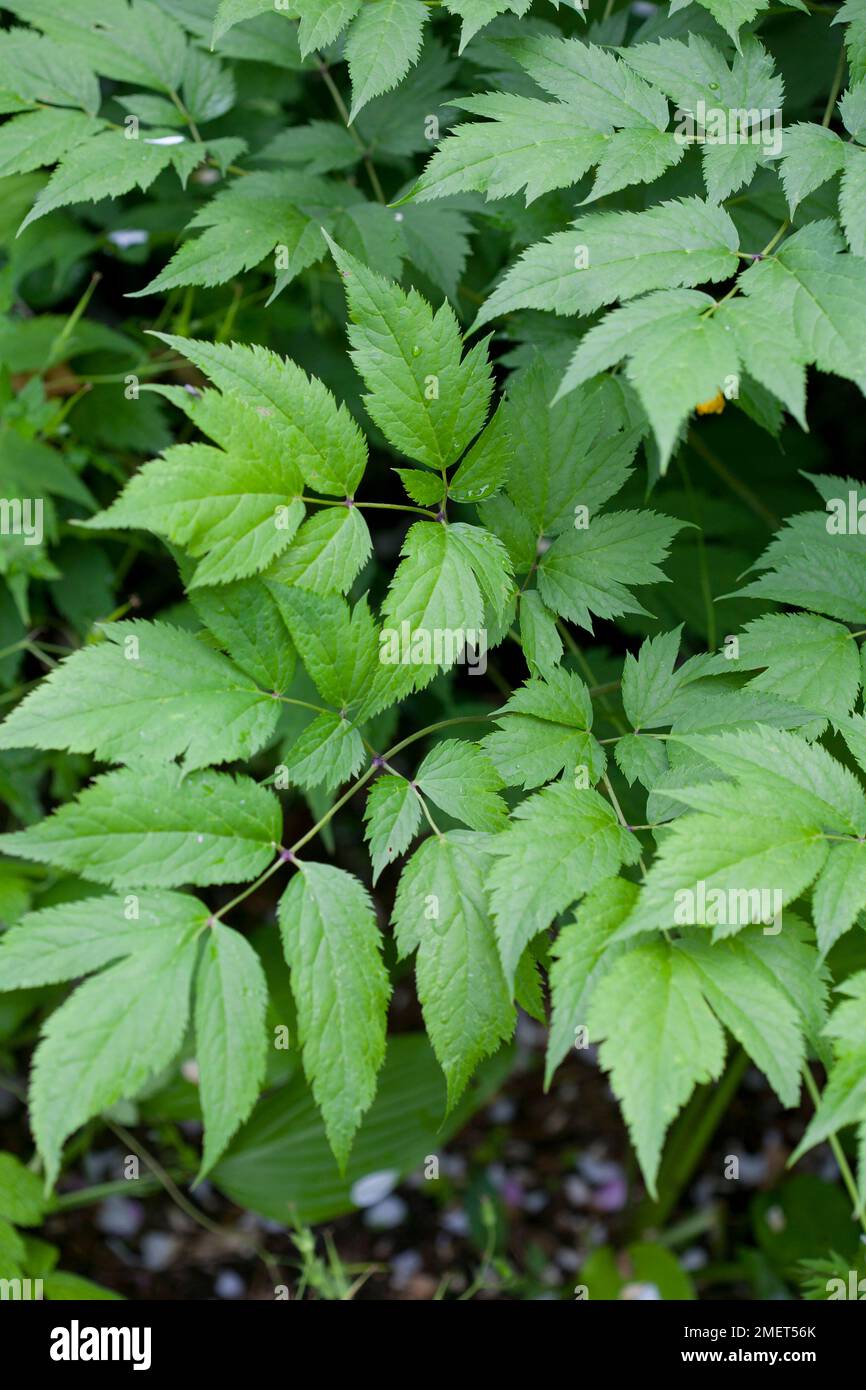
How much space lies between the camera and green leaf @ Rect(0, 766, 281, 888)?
1.19 metres

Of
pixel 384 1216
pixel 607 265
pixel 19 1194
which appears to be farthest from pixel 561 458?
pixel 384 1216

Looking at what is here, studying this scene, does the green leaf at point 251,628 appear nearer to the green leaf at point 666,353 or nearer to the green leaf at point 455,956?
the green leaf at point 455,956

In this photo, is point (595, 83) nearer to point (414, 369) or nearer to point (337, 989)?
point (414, 369)

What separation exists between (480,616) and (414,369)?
1.07 ft

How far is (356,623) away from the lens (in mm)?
1317

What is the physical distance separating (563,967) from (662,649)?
48 centimetres

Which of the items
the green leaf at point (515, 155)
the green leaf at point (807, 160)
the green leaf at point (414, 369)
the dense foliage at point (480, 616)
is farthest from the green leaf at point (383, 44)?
the green leaf at point (807, 160)

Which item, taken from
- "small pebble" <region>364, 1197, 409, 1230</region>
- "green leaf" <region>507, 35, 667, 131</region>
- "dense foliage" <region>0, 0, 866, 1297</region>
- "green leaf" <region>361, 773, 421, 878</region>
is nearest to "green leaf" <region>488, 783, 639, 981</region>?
"dense foliage" <region>0, 0, 866, 1297</region>

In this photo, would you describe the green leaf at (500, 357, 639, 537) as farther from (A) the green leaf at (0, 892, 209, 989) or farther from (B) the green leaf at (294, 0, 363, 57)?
(A) the green leaf at (0, 892, 209, 989)

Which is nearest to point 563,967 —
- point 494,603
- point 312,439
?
point 494,603

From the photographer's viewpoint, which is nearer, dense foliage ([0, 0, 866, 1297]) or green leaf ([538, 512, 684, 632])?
dense foliage ([0, 0, 866, 1297])

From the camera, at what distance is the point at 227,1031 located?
3.80 feet

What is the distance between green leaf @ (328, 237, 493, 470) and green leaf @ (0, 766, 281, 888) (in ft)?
1.61

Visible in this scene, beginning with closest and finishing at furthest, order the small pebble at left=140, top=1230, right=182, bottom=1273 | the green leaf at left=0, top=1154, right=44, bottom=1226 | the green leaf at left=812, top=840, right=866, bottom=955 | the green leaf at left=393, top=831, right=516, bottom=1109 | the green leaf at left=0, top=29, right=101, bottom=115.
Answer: the green leaf at left=812, top=840, right=866, bottom=955
the green leaf at left=393, top=831, right=516, bottom=1109
the green leaf at left=0, top=29, right=101, bottom=115
the green leaf at left=0, top=1154, right=44, bottom=1226
the small pebble at left=140, top=1230, right=182, bottom=1273
